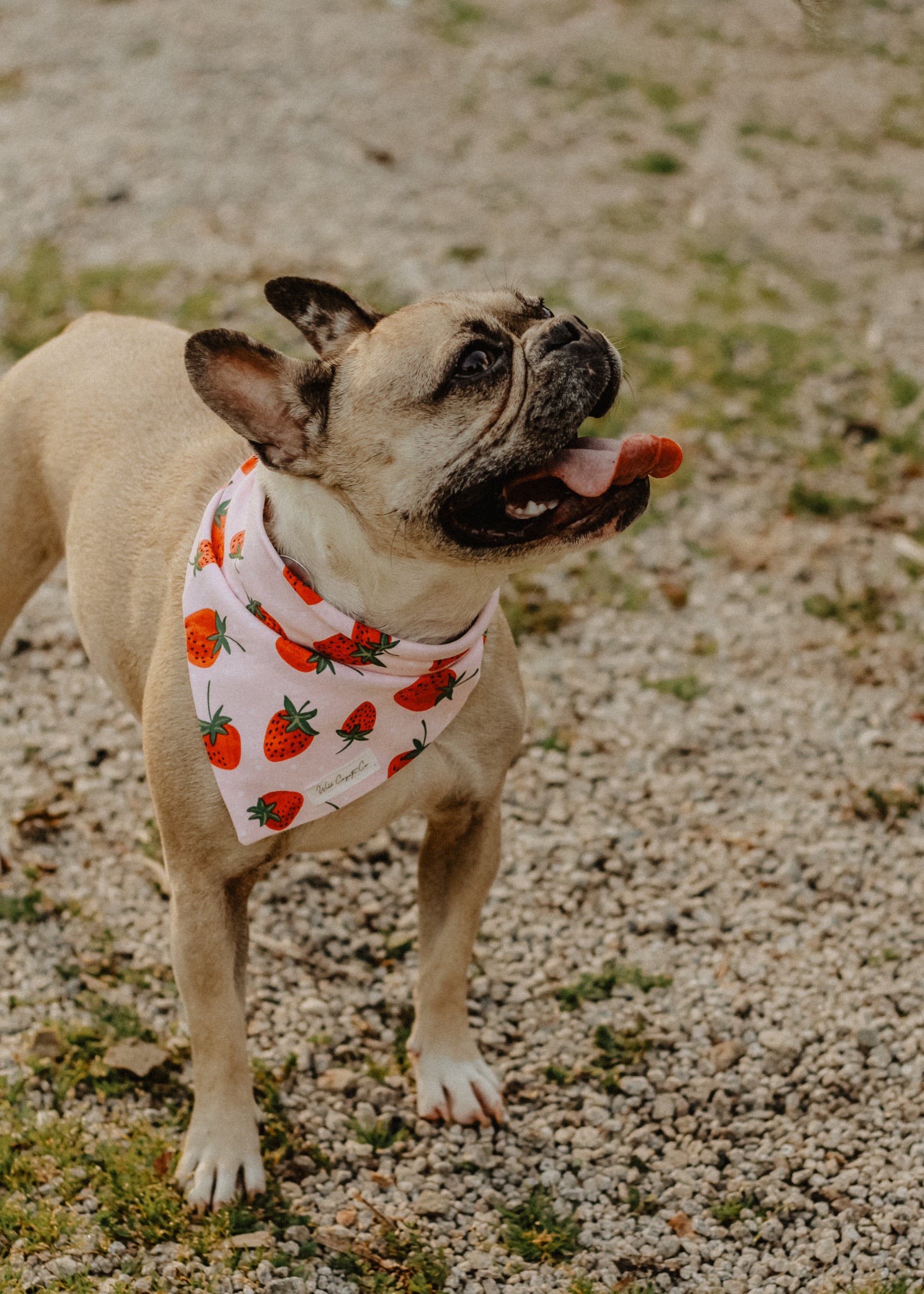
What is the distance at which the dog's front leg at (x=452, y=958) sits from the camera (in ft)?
12.1

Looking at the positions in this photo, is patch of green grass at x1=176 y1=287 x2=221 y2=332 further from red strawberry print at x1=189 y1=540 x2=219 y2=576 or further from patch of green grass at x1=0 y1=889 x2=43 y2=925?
red strawberry print at x1=189 y1=540 x2=219 y2=576

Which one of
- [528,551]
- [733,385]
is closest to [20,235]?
[733,385]

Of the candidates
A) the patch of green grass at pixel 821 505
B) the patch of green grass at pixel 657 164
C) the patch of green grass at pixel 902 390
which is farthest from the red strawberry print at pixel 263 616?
the patch of green grass at pixel 657 164

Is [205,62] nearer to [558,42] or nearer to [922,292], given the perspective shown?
[558,42]

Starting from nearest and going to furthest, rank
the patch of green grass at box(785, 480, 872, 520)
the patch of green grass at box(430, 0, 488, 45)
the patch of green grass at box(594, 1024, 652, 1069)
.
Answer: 1. the patch of green grass at box(594, 1024, 652, 1069)
2. the patch of green grass at box(785, 480, 872, 520)
3. the patch of green grass at box(430, 0, 488, 45)

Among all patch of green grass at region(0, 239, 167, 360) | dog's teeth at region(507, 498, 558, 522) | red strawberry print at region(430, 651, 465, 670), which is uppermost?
dog's teeth at region(507, 498, 558, 522)

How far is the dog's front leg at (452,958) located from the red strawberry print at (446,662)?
1.74ft

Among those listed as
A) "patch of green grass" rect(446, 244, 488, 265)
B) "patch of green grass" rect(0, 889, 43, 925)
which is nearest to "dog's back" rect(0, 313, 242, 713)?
"patch of green grass" rect(0, 889, 43, 925)

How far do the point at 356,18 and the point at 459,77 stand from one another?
Result: 50.9 inches

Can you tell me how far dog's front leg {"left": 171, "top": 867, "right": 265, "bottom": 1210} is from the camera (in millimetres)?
3336

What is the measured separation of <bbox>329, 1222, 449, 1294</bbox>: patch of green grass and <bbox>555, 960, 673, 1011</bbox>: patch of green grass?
3.12 ft

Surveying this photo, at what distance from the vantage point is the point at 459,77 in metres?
9.76

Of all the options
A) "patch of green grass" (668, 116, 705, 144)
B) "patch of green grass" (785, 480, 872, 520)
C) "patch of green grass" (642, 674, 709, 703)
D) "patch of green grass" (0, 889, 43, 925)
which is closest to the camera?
"patch of green grass" (0, 889, 43, 925)

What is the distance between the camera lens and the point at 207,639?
127 inches
